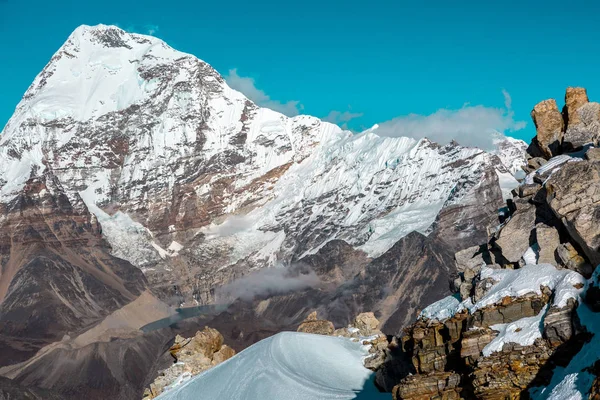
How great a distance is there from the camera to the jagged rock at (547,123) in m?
53.7

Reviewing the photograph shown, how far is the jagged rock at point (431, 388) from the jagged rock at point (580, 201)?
8743mm

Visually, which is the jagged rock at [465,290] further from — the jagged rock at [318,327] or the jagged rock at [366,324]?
the jagged rock at [318,327]

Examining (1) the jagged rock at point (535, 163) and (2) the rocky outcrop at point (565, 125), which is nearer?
(2) the rocky outcrop at point (565, 125)

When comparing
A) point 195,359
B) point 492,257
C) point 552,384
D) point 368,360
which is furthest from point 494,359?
point 195,359

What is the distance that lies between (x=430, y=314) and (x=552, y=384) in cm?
1318

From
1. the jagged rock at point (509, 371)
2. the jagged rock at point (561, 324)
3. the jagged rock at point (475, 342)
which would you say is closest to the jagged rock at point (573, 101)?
the jagged rock at point (561, 324)

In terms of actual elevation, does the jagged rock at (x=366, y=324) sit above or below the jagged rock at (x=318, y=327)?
below

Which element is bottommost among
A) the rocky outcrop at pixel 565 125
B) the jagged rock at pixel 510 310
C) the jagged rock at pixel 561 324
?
the jagged rock at pixel 561 324

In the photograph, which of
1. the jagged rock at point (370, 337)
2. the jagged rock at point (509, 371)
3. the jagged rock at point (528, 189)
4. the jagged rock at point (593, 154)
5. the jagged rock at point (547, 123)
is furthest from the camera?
the jagged rock at point (370, 337)

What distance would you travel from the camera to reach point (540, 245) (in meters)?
40.8

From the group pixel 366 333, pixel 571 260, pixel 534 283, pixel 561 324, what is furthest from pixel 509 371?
pixel 366 333

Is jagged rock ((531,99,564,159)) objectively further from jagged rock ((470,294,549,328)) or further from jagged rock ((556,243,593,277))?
jagged rock ((470,294,549,328))

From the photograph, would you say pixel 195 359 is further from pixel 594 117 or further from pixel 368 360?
pixel 594 117

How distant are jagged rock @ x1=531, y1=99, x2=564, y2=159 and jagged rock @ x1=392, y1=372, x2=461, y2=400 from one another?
76.5 feet
